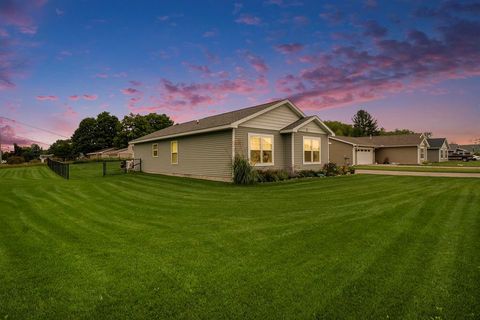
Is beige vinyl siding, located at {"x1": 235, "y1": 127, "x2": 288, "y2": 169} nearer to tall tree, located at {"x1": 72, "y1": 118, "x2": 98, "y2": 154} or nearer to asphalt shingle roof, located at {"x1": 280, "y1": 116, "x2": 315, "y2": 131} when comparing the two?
asphalt shingle roof, located at {"x1": 280, "y1": 116, "x2": 315, "y2": 131}

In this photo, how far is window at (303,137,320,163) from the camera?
17.6 m

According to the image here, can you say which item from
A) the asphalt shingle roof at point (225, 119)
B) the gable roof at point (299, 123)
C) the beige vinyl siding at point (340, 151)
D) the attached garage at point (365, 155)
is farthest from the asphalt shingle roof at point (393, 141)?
the asphalt shingle roof at point (225, 119)

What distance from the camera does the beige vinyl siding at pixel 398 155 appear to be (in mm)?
37250

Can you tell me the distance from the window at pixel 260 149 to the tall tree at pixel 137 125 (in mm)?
51872

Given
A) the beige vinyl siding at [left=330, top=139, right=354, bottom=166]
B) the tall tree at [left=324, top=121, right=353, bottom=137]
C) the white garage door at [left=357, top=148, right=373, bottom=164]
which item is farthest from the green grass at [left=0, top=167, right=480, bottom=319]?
the tall tree at [left=324, top=121, right=353, bottom=137]

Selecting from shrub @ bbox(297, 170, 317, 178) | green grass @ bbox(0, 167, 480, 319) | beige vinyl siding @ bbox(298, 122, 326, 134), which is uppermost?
beige vinyl siding @ bbox(298, 122, 326, 134)

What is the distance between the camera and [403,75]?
18938 millimetres

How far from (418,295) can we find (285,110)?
1484 centimetres

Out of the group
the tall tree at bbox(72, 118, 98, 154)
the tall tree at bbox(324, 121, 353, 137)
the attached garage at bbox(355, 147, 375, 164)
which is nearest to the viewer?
the attached garage at bbox(355, 147, 375, 164)

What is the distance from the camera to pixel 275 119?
1631cm

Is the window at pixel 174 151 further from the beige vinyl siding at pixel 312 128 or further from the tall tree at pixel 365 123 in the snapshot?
the tall tree at pixel 365 123

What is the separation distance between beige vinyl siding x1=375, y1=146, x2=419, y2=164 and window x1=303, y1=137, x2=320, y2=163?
26.7 metres

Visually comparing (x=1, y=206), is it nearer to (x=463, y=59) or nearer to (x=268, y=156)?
(x=268, y=156)

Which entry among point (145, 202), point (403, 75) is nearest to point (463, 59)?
point (403, 75)
